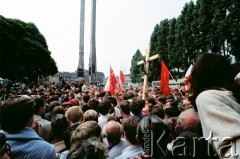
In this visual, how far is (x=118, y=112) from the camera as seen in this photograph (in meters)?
8.00

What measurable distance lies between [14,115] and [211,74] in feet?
5.69

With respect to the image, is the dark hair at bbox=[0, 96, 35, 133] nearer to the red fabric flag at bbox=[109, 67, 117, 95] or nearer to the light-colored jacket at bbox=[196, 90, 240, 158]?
the light-colored jacket at bbox=[196, 90, 240, 158]

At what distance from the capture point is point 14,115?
110 inches

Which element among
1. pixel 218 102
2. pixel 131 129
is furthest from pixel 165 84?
pixel 218 102

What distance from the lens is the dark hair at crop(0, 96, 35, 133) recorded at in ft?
9.08

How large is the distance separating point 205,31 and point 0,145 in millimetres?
32136

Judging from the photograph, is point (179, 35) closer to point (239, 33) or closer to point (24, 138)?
→ point (239, 33)

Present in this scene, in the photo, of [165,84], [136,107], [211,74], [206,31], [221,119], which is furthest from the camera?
[206,31]

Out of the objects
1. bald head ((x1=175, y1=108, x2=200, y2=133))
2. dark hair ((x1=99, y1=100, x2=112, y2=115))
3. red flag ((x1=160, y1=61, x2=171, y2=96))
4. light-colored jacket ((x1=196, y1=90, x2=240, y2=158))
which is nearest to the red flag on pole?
red flag ((x1=160, y1=61, x2=171, y2=96))

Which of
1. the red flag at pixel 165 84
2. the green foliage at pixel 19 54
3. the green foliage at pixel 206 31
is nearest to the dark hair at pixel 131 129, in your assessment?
the red flag at pixel 165 84

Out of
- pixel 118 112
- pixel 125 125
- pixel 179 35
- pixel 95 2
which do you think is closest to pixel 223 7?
pixel 179 35

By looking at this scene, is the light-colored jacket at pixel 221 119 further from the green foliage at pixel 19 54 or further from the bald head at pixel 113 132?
the green foliage at pixel 19 54

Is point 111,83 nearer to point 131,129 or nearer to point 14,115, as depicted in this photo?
point 131,129

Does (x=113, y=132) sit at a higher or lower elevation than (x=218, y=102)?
lower
